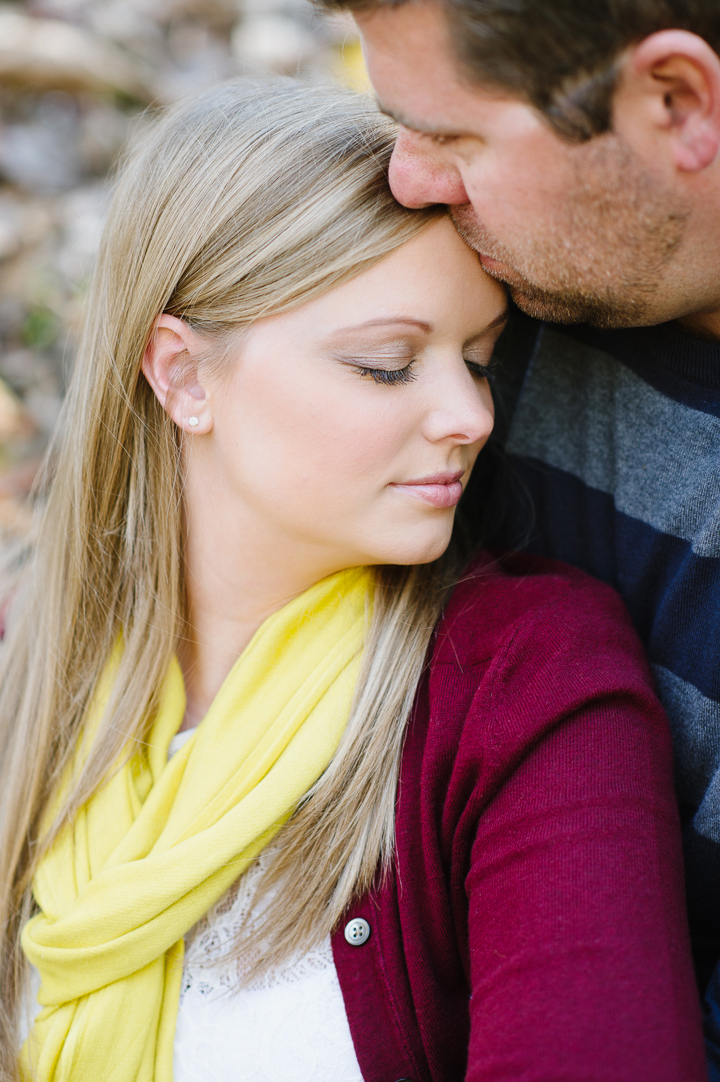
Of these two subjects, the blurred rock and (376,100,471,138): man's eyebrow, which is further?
the blurred rock

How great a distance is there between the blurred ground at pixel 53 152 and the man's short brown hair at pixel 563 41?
126 inches

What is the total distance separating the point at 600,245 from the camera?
143 centimetres

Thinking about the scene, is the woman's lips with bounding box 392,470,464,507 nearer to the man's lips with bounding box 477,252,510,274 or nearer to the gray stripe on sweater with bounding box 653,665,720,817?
the man's lips with bounding box 477,252,510,274

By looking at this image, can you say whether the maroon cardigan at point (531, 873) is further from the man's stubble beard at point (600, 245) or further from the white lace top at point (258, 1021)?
the man's stubble beard at point (600, 245)

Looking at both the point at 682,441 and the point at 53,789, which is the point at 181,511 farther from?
the point at 682,441

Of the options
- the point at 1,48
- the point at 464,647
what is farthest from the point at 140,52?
the point at 464,647

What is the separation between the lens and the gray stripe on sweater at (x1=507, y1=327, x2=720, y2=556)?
5.40 ft

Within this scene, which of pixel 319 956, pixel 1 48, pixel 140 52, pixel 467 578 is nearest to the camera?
pixel 319 956

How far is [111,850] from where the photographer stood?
5.76 feet

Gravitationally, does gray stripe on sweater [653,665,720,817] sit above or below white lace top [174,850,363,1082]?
above

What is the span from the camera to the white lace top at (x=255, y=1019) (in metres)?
1.49

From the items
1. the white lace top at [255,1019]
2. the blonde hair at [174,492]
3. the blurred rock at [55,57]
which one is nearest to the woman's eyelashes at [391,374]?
the blonde hair at [174,492]

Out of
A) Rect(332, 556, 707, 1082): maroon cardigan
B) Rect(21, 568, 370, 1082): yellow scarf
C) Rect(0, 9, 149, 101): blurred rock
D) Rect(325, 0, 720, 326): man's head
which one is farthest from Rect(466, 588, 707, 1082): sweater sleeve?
Rect(0, 9, 149, 101): blurred rock

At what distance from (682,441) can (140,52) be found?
4.38 metres
